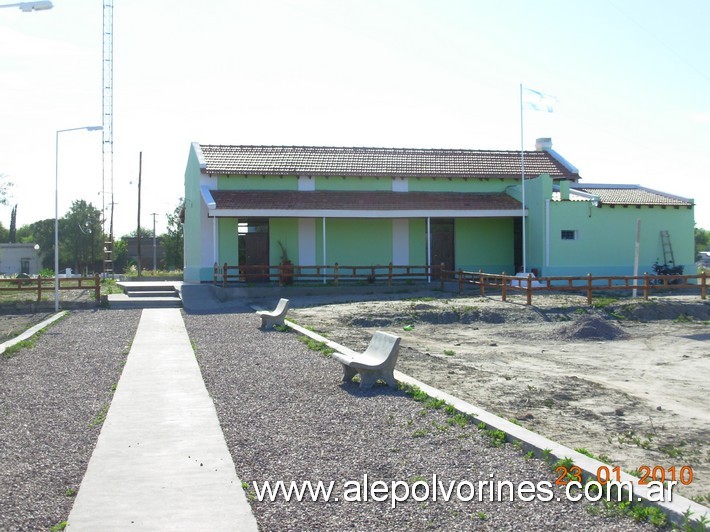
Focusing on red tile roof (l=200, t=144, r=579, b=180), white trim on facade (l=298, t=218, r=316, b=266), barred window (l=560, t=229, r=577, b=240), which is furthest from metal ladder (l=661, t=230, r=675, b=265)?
white trim on facade (l=298, t=218, r=316, b=266)

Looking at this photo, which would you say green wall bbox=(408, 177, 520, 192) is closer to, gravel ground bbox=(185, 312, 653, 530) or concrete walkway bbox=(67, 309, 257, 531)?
gravel ground bbox=(185, 312, 653, 530)

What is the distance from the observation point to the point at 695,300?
2428cm

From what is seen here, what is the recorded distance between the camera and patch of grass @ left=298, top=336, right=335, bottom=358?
13195mm

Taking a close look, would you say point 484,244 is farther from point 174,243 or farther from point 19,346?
point 174,243

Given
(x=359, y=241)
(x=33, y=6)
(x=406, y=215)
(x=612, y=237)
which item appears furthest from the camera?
(x=359, y=241)

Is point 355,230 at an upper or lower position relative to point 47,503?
upper

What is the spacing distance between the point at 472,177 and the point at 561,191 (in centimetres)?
405

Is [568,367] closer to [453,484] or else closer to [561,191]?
[453,484]

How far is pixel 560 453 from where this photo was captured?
248 inches

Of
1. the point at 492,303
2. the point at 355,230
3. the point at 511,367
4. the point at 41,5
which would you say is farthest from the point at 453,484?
the point at 355,230

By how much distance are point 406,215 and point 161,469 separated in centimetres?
2475

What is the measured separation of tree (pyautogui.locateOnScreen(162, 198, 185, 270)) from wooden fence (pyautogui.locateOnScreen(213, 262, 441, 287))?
1321 inches

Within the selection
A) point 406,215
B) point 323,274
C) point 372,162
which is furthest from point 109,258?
point 406,215

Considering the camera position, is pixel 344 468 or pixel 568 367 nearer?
pixel 344 468
